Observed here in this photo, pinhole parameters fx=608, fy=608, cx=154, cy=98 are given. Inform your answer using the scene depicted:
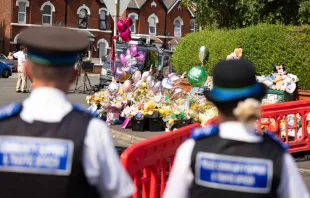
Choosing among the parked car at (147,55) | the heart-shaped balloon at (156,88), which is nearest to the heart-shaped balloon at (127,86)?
the heart-shaped balloon at (156,88)

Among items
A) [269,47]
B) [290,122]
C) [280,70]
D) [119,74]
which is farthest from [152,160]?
[269,47]

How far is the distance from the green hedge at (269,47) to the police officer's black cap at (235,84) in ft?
38.4

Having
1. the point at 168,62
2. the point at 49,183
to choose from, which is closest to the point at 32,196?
the point at 49,183

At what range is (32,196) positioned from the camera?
2680mm

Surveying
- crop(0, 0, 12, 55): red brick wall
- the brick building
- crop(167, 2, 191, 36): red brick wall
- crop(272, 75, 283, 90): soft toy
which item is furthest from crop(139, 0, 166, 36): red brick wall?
crop(272, 75, 283, 90): soft toy

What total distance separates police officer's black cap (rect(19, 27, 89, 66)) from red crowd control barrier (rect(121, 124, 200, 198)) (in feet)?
5.71

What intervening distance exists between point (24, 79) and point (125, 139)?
1102cm

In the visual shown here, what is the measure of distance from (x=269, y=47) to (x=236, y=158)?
12682mm

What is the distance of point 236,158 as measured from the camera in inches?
111

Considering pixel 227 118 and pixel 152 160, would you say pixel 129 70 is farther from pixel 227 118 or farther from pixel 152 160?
Result: pixel 227 118

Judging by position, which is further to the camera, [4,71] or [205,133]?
[4,71]

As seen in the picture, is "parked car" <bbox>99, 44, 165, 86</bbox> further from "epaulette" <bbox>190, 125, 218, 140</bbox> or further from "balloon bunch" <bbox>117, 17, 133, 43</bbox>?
"epaulette" <bbox>190, 125, 218, 140</bbox>

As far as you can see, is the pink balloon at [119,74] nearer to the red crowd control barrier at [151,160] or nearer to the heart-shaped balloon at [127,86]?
the heart-shaped balloon at [127,86]

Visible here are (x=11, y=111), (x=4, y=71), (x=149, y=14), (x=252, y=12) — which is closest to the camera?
(x=11, y=111)
